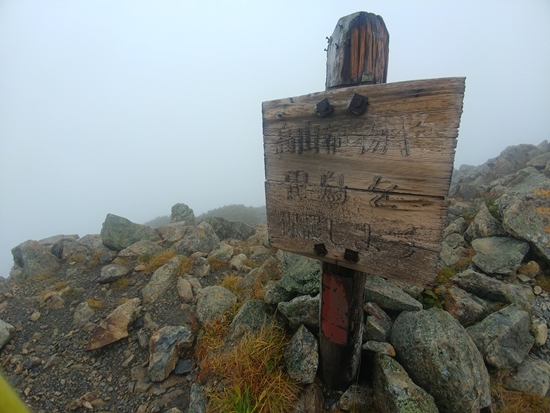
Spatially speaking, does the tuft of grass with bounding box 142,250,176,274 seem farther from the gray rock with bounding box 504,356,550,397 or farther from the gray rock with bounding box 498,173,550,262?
the gray rock with bounding box 498,173,550,262

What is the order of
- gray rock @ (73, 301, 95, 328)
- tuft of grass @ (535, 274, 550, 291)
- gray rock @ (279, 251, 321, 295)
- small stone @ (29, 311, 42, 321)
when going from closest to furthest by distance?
gray rock @ (279, 251, 321, 295), tuft of grass @ (535, 274, 550, 291), gray rock @ (73, 301, 95, 328), small stone @ (29, 311, 42, 321)

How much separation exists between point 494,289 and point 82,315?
26.4 feet

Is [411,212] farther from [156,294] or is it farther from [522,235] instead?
[156,294]

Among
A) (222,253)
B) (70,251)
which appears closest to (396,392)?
(222,253)

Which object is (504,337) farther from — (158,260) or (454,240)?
(158,260)

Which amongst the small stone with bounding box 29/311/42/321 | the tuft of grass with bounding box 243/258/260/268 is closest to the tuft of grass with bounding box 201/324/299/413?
the tuft of grass with bounding box 243/258/260/268

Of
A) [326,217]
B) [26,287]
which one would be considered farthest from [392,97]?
[26,287]

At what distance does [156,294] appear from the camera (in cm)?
580

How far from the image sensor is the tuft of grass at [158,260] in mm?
6695

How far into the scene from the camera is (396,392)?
2.66 m

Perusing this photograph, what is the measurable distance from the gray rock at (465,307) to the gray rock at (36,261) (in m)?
10.0

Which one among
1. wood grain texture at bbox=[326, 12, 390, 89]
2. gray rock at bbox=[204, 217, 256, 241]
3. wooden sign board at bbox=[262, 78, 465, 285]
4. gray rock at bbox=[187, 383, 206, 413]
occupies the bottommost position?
gray rock at bbox=[204, 217, 256, 241]

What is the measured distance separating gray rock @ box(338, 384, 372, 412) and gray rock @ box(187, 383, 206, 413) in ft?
6.07

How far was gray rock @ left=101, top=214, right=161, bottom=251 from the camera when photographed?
8.05 meters
